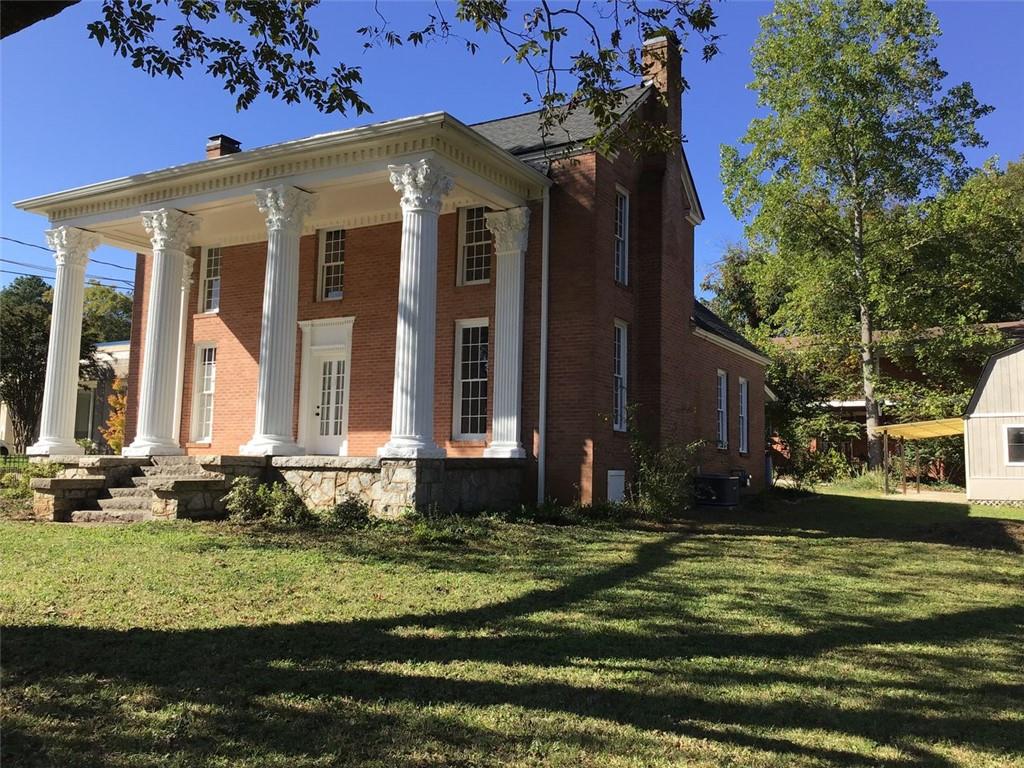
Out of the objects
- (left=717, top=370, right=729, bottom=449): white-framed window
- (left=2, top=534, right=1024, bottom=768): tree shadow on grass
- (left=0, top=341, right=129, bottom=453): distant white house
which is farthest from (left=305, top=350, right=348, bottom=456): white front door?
(left=0, top=341, right=129, bottom=453): distant white house

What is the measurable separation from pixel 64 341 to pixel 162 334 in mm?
3155

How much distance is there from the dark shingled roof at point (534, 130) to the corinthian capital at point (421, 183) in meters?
2.09

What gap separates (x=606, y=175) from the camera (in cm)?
1452

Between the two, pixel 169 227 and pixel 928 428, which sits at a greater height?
pixel 169 227

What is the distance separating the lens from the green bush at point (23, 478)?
13945 millimetres

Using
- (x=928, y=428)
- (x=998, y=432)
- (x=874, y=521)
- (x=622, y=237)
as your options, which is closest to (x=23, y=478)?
(x=622, y=237)

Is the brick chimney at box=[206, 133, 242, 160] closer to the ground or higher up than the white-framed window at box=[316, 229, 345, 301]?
higher up

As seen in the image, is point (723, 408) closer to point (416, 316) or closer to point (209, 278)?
point (416, 316)

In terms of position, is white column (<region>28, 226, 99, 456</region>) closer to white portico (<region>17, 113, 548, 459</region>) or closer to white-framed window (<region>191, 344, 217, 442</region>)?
white portico (<region>17, 113, 548, 459</region>)

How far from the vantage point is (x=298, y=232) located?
45.0ft

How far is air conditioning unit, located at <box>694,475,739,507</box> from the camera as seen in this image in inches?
680

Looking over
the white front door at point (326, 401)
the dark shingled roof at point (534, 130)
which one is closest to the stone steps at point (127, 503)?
the white front door at point (326, 401)

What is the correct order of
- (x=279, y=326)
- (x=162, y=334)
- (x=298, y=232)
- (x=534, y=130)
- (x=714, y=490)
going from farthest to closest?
(x=714, y=490), (x=534, y=130), (x=162, y=334), (x=298, y=232), (x=279, y=326)

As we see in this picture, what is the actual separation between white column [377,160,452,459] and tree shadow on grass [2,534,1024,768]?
5723 millimetres
